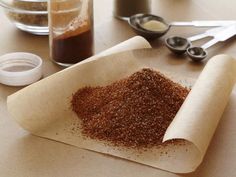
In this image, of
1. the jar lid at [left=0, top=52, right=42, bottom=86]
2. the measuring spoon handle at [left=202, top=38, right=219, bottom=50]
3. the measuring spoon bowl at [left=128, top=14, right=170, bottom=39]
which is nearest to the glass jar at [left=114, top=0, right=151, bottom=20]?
the measuring spoon bowl at [left=128, top=14, right=170, bottom=39]

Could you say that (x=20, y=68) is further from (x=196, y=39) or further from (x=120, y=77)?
(x=196, y=39)

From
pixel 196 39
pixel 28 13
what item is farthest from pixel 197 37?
pixel 28 13

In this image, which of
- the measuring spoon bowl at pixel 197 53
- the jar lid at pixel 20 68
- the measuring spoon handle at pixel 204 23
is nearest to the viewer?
the jar lid at pixel 20 68

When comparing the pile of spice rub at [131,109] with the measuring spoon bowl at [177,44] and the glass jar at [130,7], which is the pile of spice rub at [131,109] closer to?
the measuring spoon bowl at [177,44]

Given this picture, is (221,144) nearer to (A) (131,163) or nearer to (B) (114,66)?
(A) (131,163)

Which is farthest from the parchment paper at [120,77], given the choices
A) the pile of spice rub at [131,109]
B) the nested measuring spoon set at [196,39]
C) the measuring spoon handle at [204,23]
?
the measuring spoon handle at [204,23]

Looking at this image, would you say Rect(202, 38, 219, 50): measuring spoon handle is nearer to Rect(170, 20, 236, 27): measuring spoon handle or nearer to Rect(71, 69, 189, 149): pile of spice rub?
Rect(170, 20, 236, 27): measuring spoon handle

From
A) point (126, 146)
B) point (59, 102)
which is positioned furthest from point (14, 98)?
point (126, 146)
